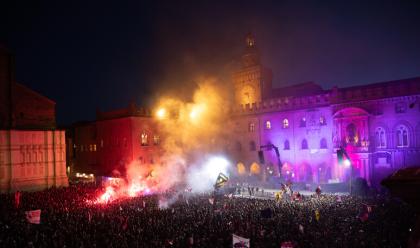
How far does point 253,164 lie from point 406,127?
19.8 metres

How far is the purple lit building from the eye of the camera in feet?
120

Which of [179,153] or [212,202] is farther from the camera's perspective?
[179,153]

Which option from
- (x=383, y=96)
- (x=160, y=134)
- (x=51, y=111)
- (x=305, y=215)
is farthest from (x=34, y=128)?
(x=383, y=96)

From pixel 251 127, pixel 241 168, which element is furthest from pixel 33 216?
pixel 251 127

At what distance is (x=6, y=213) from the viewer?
23.1m

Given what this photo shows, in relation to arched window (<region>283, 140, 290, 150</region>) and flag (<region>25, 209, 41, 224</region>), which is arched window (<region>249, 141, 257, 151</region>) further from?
flag (<region>25, 209, 41, 224</region>)

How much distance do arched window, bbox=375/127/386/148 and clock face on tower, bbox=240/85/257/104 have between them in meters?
20.4

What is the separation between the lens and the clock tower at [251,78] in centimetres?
5419

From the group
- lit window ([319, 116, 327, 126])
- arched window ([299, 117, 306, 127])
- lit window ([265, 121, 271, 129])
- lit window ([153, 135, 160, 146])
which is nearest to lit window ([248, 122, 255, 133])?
lit window ([265, 121, 271, 129])

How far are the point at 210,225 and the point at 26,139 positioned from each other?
2814 centimetres

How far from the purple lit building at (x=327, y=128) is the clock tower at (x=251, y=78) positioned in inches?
6.1

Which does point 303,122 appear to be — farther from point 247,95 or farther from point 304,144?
point 247,95

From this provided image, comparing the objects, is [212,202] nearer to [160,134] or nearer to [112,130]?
[160,134]

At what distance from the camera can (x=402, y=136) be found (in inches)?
1439
